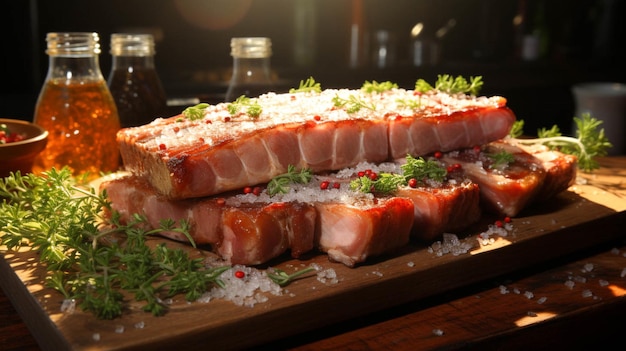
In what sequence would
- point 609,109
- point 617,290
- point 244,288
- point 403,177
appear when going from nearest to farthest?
point 244,288
point 617,290
point 403,177
point 609,109

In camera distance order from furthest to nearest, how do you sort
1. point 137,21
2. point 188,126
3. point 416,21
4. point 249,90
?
point 416,21
point 137,21
point 249,90
point 188,126

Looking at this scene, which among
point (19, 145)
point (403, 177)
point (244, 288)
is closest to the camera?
point (244, 288)

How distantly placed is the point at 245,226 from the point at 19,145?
1008 millimetres

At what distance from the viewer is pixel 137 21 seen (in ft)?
18.9

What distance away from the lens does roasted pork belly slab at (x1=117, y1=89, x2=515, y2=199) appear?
209 cm

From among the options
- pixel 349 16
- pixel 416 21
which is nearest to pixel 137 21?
pixel 349 16

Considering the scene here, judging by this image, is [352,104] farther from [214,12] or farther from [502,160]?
[214,12]

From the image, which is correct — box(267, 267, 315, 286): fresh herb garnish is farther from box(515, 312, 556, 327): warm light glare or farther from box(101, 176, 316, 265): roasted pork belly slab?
box(515, 312, 556, 327): warm light glare

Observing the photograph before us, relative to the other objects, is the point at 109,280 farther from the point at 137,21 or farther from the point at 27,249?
the point at 137,21

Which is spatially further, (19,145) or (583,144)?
(583,144)

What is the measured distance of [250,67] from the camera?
2.96m

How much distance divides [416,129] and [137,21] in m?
3.89

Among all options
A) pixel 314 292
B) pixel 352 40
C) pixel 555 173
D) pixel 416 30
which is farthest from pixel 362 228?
pixel 416 30

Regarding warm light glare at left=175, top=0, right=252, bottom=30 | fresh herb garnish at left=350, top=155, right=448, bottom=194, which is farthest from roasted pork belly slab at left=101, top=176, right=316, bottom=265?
warm light glare at left=175, top=0, right=252, bottom=30
